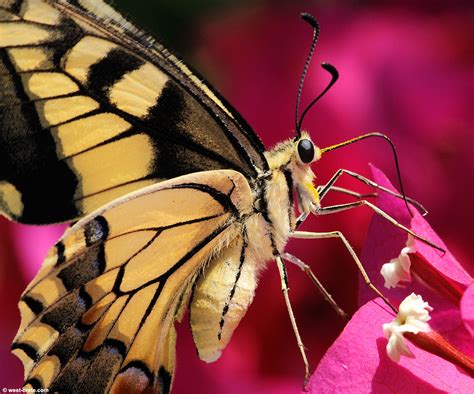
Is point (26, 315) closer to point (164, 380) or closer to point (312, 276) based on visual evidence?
point (164, 380)

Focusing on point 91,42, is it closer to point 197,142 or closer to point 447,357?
point 197,142

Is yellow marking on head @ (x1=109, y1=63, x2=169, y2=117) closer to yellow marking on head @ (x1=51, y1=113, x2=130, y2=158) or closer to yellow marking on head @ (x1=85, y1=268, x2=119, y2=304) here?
yellow marking on head @ (x1=51, y1=113, x2=130, y2=158)

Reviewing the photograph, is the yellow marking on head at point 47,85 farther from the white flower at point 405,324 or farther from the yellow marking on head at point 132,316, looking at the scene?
the white flower at point 405,324

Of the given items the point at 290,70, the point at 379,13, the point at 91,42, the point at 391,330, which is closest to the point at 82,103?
the point at 91,42

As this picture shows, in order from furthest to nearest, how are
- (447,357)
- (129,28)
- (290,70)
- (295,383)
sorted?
1. (290,70)
2. (295,383)
3. (129,28)
4. (447,357)

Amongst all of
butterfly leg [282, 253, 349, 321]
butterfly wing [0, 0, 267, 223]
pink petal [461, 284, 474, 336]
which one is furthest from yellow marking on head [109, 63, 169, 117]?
pink petal [461, 284, 474, 336]
